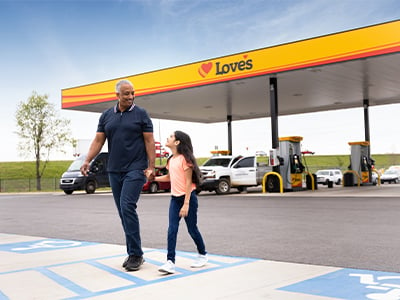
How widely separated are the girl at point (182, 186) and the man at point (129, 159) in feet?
0.88

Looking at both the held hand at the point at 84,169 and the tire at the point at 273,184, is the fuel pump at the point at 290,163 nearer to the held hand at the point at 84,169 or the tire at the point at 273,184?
the tire at the point at 273,184

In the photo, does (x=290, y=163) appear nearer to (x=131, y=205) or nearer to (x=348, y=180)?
(x=348, y=180)

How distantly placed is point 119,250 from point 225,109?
2692cm

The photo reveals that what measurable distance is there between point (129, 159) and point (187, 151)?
683 mm

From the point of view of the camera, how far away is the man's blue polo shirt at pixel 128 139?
5.99 meters

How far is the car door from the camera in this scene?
23375 millimetres

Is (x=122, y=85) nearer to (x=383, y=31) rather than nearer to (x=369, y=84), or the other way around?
(x=383, y=31)

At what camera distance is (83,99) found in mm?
28828

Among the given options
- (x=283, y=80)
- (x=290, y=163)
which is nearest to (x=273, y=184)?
(x=290, y=163)

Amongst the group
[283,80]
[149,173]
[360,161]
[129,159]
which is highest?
[283,80]

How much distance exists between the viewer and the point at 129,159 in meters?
5.99

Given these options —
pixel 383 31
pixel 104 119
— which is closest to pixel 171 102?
pixel 383 31

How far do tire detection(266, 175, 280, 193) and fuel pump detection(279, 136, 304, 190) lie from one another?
63cm

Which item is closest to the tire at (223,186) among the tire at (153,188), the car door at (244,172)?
the car door at (244,172)
